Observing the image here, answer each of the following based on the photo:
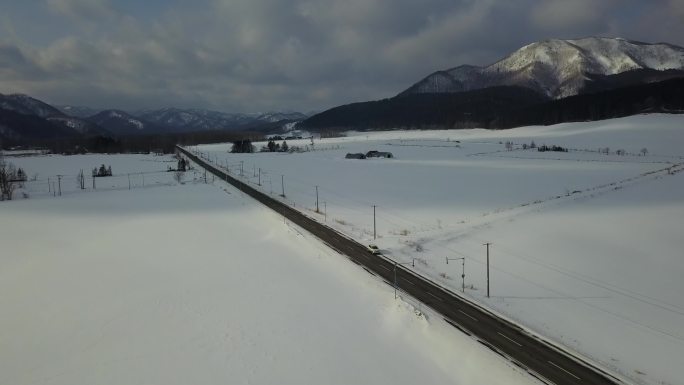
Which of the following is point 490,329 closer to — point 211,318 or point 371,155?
point 211,318

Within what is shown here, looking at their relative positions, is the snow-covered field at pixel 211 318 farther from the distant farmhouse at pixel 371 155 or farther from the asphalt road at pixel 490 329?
the distant farmhouse at pixel 371 155

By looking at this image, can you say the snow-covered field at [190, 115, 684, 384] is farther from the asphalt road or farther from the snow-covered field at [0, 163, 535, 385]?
the snow-covered field at [0, 163, 535, 385]

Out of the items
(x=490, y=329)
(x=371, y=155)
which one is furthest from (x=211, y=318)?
(x=371, y=155)

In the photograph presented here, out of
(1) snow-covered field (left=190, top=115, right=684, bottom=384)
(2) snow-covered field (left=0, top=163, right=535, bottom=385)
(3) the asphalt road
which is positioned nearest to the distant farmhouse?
(1) snow-covered field (left=190, top=115, right=684, bottom=384)

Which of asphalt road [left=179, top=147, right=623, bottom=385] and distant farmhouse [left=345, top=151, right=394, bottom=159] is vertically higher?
distant farmhouse [left=345, top=151, right=394, bottom=159]

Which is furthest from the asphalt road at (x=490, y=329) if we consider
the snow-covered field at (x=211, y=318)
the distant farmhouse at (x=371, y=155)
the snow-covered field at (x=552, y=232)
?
the distant farmhouse at (x=371, y=155)
